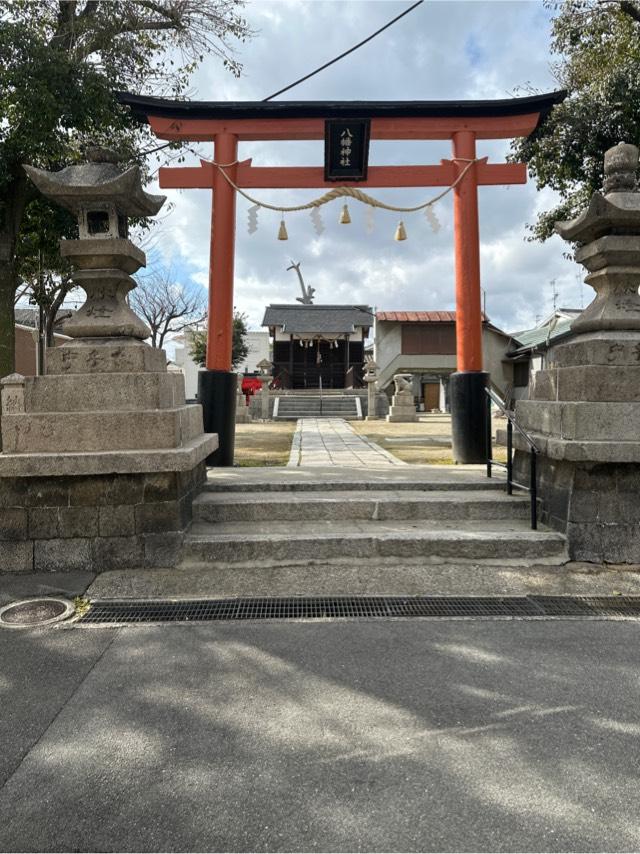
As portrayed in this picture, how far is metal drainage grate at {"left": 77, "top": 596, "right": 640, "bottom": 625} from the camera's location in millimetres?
3449

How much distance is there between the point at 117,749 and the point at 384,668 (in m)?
1.34

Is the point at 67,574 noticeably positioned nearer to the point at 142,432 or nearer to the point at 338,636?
the point at 142,432

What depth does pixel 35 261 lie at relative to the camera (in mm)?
10828

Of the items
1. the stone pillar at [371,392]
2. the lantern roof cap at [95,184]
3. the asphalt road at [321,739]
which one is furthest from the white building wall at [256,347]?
the asphalt road at [321,739]

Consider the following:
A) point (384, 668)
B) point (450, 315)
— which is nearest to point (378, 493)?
point (384, 668)

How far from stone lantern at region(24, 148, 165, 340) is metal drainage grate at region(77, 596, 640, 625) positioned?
2416mm

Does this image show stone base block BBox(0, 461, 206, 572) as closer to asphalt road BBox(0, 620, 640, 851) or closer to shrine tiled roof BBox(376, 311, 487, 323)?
asphalt road BBox(0, 620, 640, 851)

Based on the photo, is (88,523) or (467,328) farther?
(467,328)

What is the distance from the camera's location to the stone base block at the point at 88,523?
424 cm

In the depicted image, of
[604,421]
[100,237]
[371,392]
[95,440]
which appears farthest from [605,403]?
[371,392]

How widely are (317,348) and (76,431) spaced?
30958mm

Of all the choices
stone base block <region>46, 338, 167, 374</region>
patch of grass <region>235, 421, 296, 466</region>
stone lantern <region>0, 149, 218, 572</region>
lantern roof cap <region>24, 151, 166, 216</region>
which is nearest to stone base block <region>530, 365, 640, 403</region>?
stone lantern <region>0, 149, 218, 572</region>

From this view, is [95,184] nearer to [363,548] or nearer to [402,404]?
[363,548]

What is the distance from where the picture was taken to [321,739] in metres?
2.18
